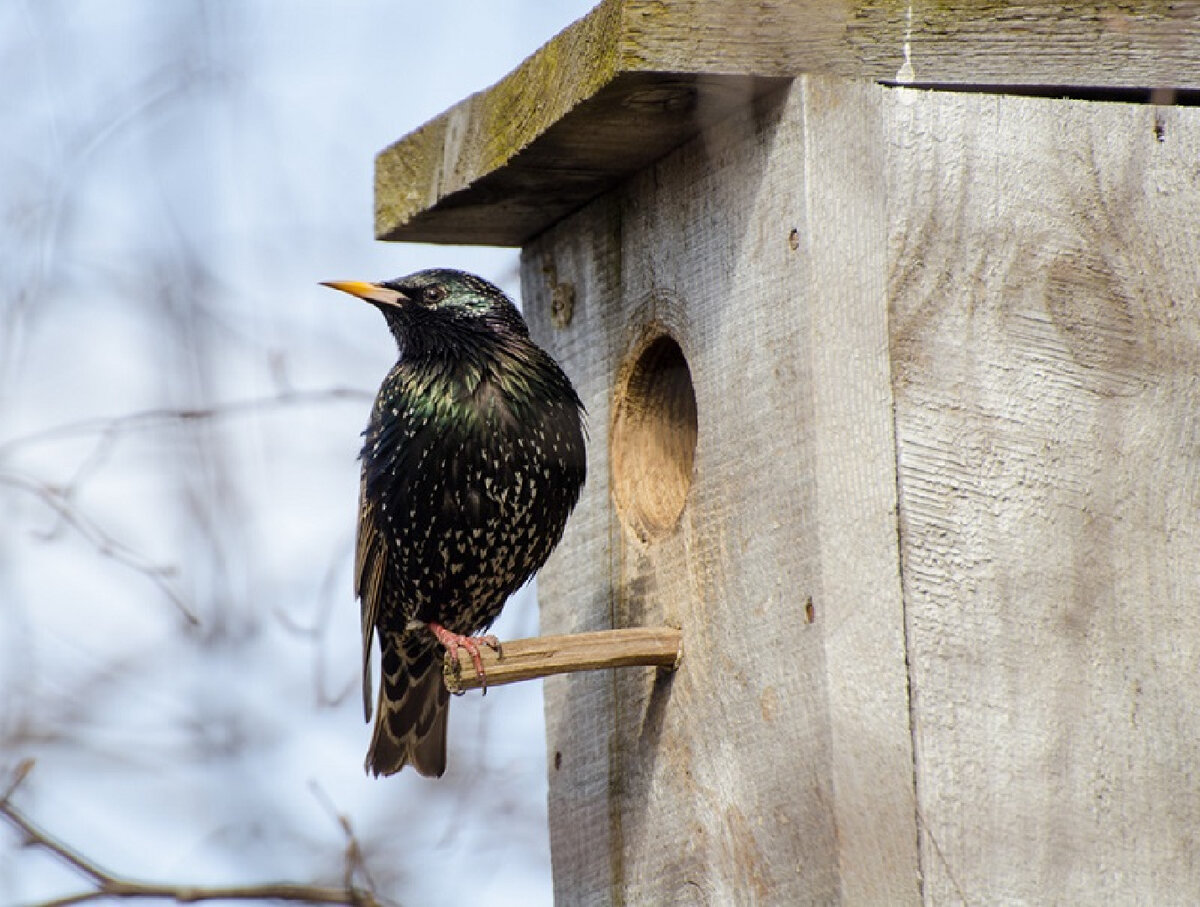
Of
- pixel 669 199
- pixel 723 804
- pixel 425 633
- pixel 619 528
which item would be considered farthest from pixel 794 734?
pixel 425 633

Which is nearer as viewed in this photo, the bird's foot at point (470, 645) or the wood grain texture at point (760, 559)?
the wood grain texture at point (760, 559)

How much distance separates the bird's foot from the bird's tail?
268mm

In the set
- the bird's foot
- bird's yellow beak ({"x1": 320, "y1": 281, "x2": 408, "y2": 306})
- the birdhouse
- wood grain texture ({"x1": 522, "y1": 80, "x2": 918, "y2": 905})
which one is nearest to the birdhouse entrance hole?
wood grain texture ({"x1": 522, "y1": 80, "x2": 918, "y2": 905})

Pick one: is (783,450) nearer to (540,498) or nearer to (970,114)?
(970,114)

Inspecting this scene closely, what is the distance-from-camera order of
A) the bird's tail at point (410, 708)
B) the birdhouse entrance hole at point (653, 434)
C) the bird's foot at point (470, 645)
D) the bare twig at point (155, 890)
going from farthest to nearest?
1. the bird's tail at point (410, 708)
2. the birdhouse entrance hole at point (653, 434)
3. the bird's foot at point (470, 645)
4. the bare twig at point (155, 890)

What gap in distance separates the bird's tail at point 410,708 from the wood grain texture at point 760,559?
0.61 m

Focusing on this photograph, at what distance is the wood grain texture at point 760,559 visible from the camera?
272 cm

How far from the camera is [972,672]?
9.02 ft

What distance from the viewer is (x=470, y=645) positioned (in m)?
3.37

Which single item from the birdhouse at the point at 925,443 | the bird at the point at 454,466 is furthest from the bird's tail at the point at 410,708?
the birdhouse at the point at 925,443

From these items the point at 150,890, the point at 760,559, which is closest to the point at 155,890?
the point at 150,890

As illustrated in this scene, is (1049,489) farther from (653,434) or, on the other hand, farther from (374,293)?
(374,293)

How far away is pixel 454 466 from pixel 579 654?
0.78 m

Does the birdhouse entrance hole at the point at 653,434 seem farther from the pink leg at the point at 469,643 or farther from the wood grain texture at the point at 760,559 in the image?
the pink leg at the point at 469,643
